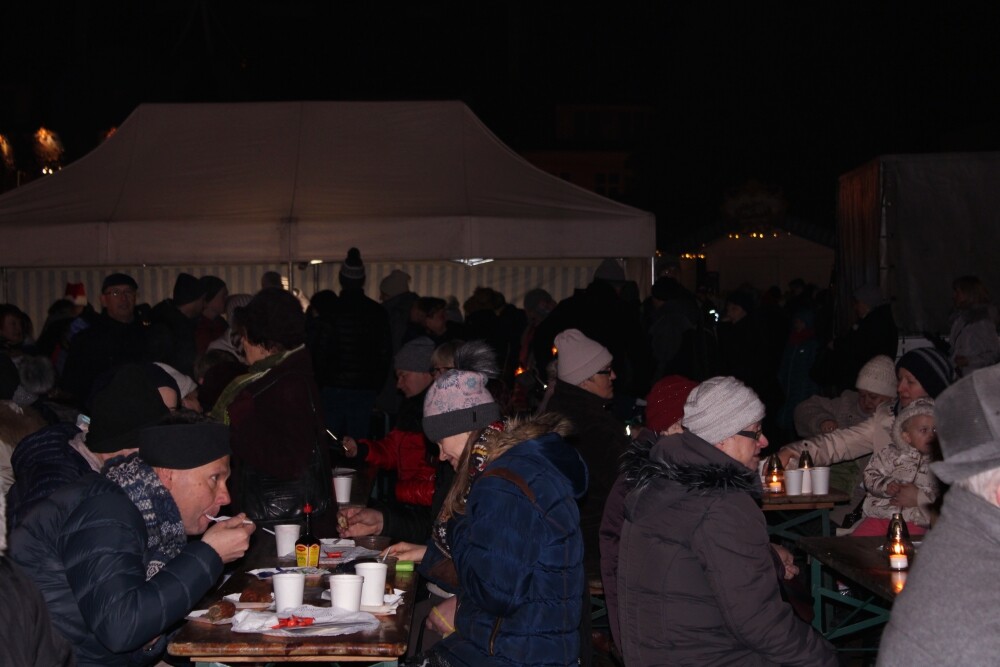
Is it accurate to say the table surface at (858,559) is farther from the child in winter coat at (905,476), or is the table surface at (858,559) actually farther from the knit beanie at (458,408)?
the knit beanie at (458,408)

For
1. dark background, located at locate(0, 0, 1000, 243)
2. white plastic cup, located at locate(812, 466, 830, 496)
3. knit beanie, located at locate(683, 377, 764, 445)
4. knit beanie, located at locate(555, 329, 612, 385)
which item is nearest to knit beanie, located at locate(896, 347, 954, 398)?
white plastic cup, located at locate(812, 466, 830, 496)

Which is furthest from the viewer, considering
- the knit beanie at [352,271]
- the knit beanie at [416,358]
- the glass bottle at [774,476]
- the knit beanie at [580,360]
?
the knit beanie at [352,271]

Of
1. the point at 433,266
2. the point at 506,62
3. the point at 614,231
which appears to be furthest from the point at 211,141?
the point at 506,62

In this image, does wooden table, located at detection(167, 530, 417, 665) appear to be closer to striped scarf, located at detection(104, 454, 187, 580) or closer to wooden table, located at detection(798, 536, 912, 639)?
striped scarf, located at detection(104, 454, 187, 580)

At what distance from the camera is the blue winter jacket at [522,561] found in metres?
3.49

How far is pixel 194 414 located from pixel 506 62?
147ft

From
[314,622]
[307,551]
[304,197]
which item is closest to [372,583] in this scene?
[314,622]

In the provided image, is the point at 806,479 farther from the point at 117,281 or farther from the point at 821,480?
the point at 117,281

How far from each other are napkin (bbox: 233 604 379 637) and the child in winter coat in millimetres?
3163

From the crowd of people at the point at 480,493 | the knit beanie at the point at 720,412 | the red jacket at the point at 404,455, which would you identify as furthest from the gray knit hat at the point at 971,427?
the red jacket at the point at 404,455

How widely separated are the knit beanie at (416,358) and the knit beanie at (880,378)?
2.80 metres

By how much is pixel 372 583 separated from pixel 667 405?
6.36ft

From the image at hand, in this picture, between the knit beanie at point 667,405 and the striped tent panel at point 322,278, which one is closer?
the knit beanie at point 667,405

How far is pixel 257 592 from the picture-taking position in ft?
13.5
